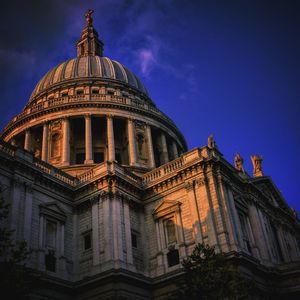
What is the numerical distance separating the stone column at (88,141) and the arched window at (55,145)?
11.0 ft

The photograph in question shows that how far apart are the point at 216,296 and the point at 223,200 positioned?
9.68 metres

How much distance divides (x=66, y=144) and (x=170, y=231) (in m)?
18.1

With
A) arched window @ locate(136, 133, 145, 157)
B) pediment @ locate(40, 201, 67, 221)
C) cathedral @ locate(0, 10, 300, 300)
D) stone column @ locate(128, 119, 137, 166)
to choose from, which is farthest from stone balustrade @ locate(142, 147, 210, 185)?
arched window @ locate(136, 133, 145, 157)

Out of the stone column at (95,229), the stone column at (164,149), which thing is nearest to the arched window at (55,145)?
the stone column at (164,149)

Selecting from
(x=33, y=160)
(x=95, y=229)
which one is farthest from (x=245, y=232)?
(x=33, y=160)

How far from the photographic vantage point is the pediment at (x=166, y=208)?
30.6m

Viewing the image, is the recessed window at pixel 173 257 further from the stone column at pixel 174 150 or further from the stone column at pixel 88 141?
the stone column at pixel 174 150

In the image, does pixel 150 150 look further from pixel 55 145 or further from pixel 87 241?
pixel 87 241

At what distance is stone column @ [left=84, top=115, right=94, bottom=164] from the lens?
42856mm

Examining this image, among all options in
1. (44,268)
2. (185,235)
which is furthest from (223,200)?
(44,268)

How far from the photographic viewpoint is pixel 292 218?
41.8 metres

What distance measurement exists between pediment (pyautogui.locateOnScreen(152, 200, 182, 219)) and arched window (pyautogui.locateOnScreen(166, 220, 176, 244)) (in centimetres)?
72

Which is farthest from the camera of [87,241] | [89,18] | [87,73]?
[89,18]

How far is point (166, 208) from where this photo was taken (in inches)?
1226
